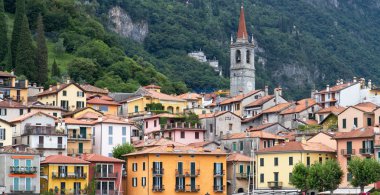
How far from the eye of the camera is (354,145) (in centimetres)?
10119

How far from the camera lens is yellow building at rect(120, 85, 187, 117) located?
443 feet

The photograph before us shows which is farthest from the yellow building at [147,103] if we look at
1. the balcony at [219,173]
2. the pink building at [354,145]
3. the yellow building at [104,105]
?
the pink building at [354,145]

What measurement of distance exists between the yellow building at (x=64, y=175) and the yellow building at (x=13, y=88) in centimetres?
3133

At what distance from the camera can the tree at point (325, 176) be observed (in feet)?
316

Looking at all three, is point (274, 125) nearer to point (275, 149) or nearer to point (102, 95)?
point (275, 149)

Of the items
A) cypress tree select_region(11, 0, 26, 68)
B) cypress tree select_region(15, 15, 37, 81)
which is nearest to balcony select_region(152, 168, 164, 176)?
cypress tree select_region(15, 15, 37, 81)

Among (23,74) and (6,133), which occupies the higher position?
(23,74)

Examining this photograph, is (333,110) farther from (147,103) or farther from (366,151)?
(147,103)

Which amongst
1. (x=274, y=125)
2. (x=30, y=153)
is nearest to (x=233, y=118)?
(x=274, y=125)

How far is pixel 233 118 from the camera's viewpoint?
123812 millimetres

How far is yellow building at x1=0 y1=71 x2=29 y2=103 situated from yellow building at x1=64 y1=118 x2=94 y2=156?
755 inches

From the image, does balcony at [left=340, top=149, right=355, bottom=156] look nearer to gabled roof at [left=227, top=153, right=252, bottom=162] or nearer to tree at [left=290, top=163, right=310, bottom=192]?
tree at [left=290, top=163, right=310, bottom=192]

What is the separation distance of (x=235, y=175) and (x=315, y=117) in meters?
20.6

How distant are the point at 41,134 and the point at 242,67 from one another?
80.6 metres
